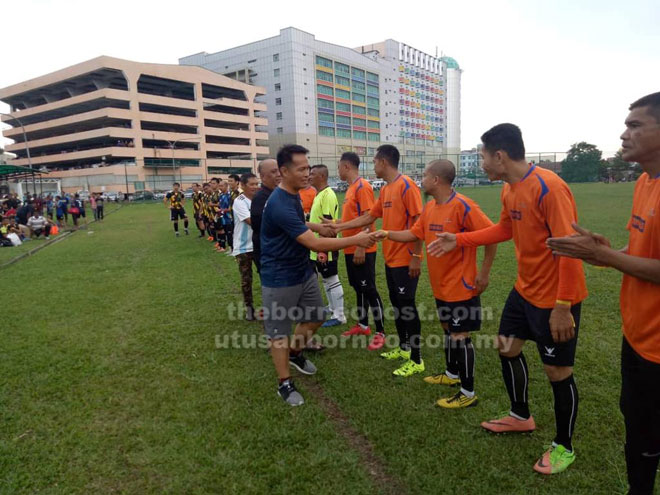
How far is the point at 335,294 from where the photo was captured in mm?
5926

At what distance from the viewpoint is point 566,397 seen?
2.75m

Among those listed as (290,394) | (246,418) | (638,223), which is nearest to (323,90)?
(290,394)

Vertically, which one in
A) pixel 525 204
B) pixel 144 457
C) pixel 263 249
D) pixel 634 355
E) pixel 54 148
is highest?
pixel 54 148

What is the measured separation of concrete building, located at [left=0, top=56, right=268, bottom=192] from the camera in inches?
2266

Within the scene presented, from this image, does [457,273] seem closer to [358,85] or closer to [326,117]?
[326,117]

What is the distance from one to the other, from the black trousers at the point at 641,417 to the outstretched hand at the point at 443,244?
1.28m

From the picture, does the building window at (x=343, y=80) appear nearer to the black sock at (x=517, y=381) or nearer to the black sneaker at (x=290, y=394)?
the black sneaker at (x=290, y=394)

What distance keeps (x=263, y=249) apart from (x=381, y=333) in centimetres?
213

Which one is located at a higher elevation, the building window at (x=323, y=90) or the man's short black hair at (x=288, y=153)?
the building window at (x=323, y=90)

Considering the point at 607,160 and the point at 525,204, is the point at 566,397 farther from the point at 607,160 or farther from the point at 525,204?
the point at 607,160

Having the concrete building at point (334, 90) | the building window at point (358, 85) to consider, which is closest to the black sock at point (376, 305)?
the concrete building at point (334, 90)

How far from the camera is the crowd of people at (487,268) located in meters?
2.07

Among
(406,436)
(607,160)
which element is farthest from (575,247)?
(607,160)

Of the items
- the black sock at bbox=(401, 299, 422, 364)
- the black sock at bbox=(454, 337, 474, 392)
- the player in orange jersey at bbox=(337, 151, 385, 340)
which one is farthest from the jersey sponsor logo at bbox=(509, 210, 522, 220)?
the player in orange jersey at bbox=(337, 151, 385, 340)
